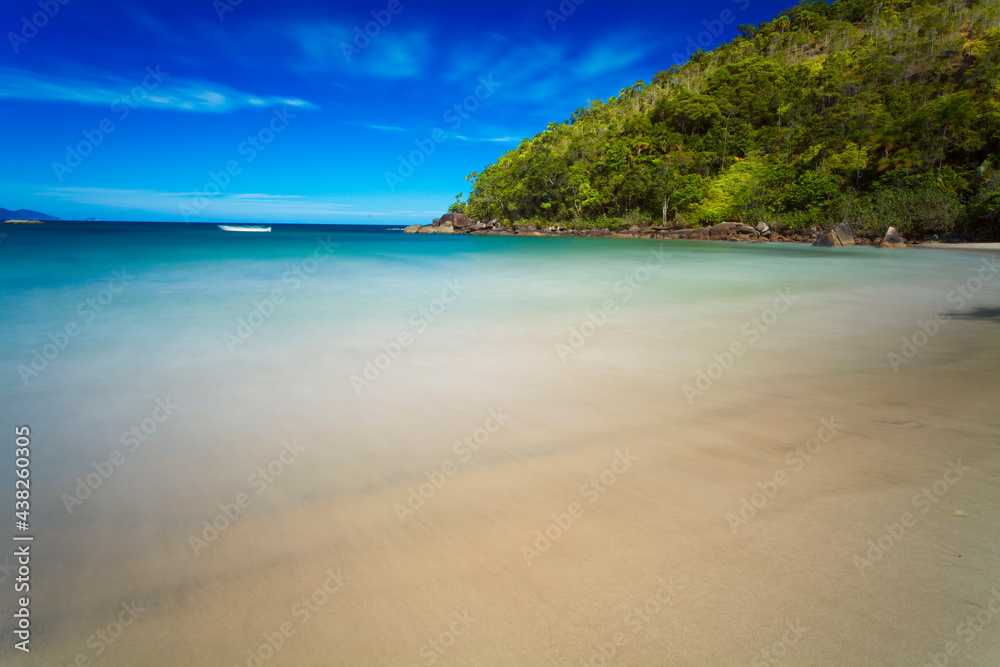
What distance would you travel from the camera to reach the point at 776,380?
417 centimetres

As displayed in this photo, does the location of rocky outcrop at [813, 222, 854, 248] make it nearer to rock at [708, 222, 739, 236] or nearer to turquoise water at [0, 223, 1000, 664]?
rock at [708, 222, 739, 236]

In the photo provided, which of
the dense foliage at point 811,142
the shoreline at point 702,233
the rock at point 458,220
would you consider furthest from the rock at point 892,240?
the rock at point 458,220

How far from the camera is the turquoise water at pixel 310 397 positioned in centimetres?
180

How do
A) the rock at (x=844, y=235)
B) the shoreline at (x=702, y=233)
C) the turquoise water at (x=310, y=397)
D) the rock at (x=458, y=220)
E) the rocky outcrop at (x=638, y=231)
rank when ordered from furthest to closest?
the rock at (x=458, y=220) → the rocky outcrop at (x=638, y=231) → the rock at (x=844, y=235) → the shoreline at (x=702, y=233) → the turquoise water at (x=310, y=397)

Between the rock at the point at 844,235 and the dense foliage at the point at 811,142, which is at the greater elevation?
the dense foliage at the point at 811,142

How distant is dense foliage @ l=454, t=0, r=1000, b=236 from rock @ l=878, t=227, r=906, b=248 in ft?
12.2

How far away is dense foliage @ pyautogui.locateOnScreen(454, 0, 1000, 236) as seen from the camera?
36.8 meters

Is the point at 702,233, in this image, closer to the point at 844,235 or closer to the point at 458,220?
the point at 844,235

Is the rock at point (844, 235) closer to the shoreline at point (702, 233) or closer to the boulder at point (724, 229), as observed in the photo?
the shoreline at point (702, 233)

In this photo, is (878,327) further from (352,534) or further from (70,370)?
(70,370)

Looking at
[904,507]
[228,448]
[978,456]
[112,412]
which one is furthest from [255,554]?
[978,456]

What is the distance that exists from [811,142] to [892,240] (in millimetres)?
25980

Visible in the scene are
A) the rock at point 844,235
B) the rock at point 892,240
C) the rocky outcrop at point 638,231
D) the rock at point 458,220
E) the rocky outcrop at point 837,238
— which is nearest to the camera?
the rock at point 892,240

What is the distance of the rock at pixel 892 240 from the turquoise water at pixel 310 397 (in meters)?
27.8
